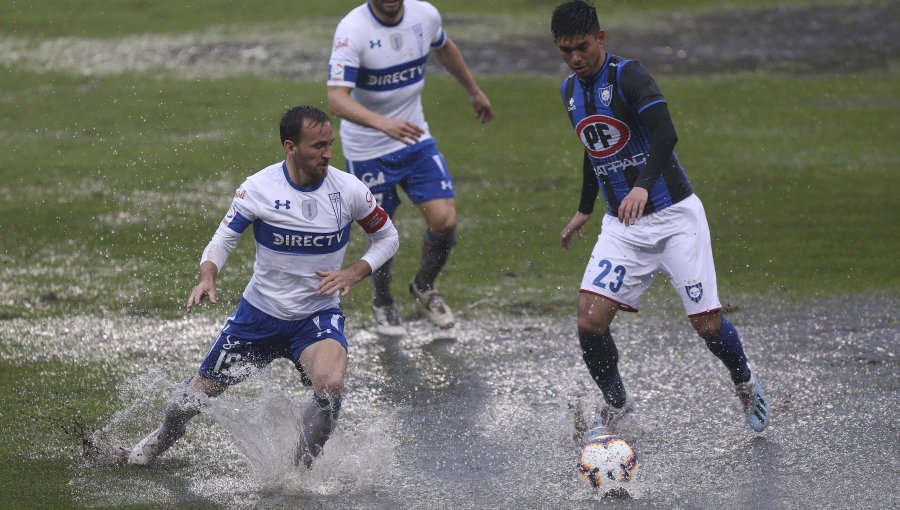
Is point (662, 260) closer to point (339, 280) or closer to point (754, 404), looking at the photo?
point (754, 404)

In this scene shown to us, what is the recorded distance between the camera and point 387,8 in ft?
30.8

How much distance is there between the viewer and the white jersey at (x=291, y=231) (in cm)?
676

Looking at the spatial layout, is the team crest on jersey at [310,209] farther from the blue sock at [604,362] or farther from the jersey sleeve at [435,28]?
the jersey sleeve at [435,28]

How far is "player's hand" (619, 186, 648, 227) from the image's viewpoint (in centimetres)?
679

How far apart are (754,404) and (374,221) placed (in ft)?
8.05

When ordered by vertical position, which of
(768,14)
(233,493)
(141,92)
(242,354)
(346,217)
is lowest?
(768,14)

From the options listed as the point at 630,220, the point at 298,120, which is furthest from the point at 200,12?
the point at 630,220

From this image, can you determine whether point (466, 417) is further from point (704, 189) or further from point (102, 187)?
point (102, 187)

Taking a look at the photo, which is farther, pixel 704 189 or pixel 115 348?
pixel 704 189

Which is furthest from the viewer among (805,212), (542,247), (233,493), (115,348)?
(805,212)

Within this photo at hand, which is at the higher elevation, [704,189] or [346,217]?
[346,217]

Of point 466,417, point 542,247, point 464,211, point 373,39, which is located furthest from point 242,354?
point 464,211

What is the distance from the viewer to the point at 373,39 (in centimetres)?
947

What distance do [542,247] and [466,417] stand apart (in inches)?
157
